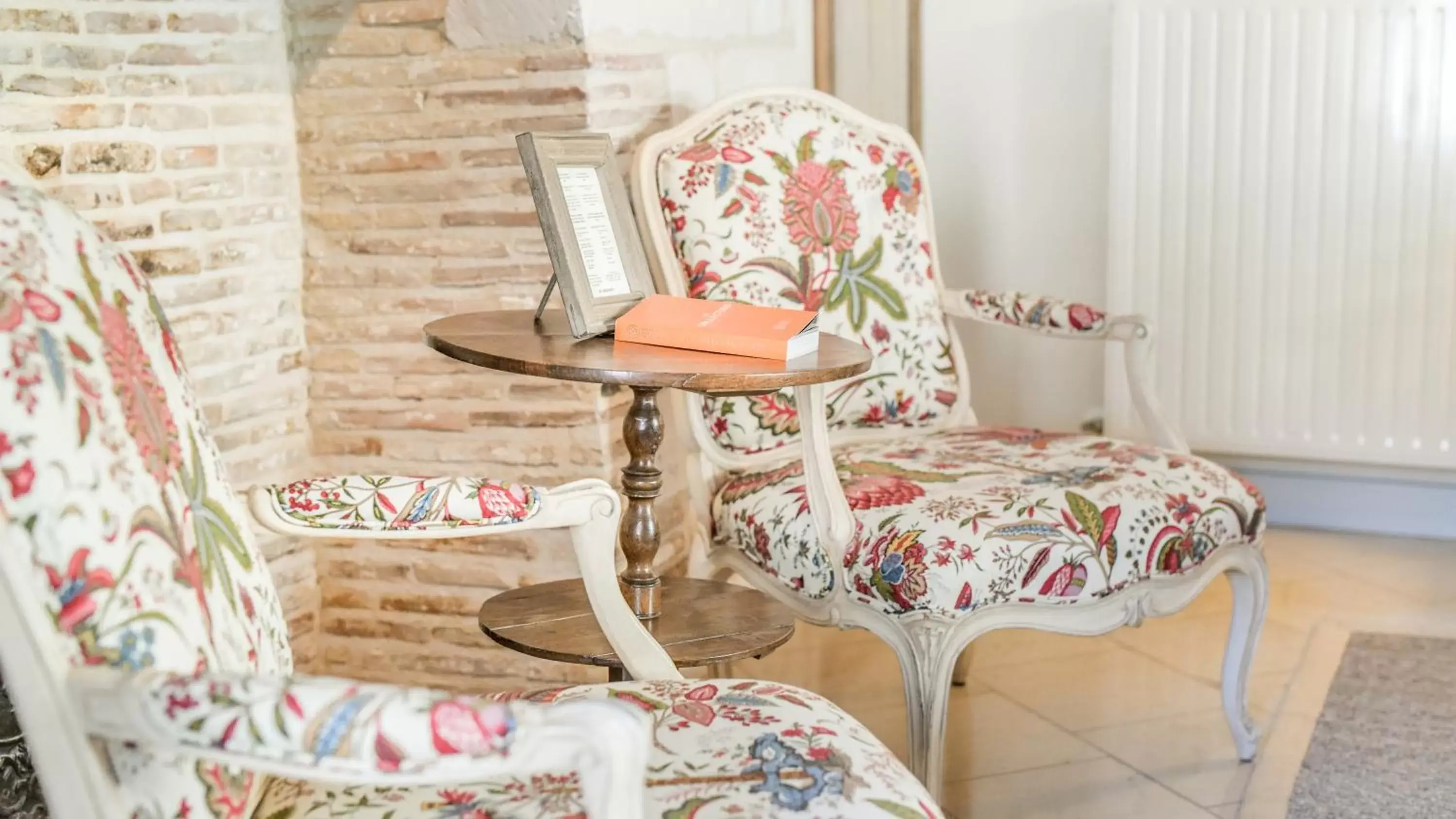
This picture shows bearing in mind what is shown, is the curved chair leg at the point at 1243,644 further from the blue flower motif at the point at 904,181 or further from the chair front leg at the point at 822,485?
the blue flower motif at the point at 904,181

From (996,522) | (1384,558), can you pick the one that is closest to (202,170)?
(996,522)

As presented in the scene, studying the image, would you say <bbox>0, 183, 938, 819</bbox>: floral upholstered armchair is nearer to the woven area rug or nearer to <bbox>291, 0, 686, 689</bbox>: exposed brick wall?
<bbox>291, 0, 686, 689</bbox>: exposed brick wall

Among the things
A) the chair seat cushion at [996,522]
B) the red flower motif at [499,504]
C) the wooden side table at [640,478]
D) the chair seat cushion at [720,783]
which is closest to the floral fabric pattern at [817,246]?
the chair seat cushion at [996,522]

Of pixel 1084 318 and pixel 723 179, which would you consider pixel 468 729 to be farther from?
pixel 1084 318

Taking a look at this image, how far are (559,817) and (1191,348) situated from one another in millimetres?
2305

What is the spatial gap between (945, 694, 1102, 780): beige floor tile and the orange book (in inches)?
30.7

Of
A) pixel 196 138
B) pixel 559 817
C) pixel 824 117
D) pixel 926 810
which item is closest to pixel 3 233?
pixel 559 817

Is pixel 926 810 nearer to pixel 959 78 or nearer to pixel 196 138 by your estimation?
pixel 196 138

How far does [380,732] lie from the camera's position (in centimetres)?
88

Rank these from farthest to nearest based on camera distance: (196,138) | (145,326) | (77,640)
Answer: (196,138) < (145,326) < (77,640)

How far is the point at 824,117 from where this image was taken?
223 cm

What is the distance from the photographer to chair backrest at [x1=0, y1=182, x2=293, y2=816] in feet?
3.07

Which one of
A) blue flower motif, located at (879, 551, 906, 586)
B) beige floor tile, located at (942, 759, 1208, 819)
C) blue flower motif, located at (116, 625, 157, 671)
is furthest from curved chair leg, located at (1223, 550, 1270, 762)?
blue flower motif, located at (116, 625, 157, 671)

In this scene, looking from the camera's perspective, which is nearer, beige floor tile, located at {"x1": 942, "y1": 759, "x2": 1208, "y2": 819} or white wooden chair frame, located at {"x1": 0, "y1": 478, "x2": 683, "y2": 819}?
white wooden chair frame, located at {"x1": 0, "y1": 478, "x2": 683, "y2": 819}
